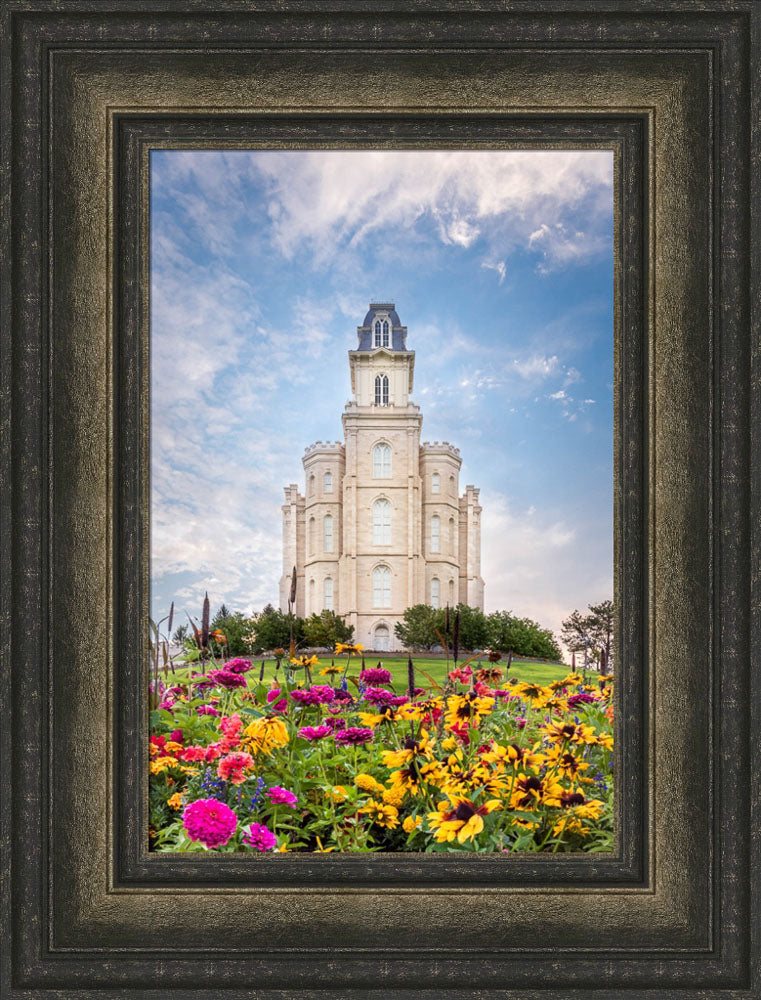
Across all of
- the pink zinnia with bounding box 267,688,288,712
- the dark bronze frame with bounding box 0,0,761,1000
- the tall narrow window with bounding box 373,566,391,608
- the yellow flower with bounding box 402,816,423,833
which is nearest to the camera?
the dark bronze frame with bounding box 0,0,761,1000

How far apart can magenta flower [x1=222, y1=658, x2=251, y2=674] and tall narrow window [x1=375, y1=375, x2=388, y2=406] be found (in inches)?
31.6

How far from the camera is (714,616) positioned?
1327mm

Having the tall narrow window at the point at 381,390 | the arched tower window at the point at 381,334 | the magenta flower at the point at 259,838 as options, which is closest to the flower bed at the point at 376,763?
the magenta flower at the point at 259,838

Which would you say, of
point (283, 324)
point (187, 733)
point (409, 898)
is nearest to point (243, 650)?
point (187, 733)

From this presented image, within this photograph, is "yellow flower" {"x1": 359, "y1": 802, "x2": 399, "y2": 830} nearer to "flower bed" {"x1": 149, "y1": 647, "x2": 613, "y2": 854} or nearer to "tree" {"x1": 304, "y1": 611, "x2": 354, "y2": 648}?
"flower bed" {"x1": 149, "y1": 647, "x2": 613, "y2": 854}

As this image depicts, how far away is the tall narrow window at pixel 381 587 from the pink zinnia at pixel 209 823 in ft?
1.98

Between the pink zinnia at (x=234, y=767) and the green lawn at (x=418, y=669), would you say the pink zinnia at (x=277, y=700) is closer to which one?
the green lawn at (x=418, y=669)

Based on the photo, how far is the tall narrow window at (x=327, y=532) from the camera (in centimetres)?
156

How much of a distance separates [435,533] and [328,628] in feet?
1.25

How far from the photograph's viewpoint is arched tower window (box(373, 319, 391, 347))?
4.99ft

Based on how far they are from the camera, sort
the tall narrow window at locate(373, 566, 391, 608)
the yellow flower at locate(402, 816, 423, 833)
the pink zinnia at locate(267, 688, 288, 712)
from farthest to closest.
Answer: the pink zinnia at locate(267, 688, 288, 712), the tall narrow window at locate(373, 566, 391, 608), the yellow flower at locate(402, 816, 423, 833)

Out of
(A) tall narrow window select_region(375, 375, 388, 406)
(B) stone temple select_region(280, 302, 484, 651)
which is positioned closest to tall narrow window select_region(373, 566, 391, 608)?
(B) stone temple select_region(280, 302, 484, 651)

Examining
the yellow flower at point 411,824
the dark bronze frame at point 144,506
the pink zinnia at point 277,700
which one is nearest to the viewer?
the dark bronze frame at point 144,506

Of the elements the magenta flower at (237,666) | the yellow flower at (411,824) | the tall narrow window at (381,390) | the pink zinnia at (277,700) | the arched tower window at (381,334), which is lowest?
the yellow flower at (411,824)
